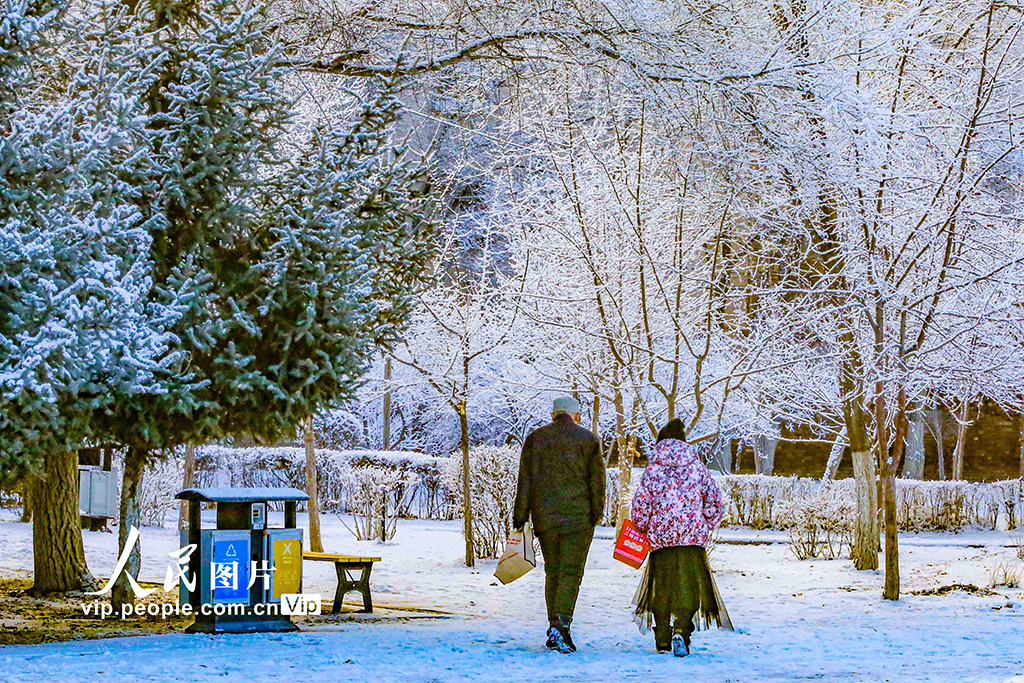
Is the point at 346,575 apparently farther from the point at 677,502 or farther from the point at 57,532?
the point at 677,502

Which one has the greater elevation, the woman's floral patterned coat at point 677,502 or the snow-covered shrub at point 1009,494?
the woman's floral patterned coat at point 677,502

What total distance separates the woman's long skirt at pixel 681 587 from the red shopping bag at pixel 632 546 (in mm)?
80

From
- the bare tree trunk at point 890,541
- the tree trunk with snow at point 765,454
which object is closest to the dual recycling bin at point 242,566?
the bare tree trunk at point 890,541

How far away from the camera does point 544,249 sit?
14969mm

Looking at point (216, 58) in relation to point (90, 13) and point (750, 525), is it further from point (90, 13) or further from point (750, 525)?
point (750, 525)

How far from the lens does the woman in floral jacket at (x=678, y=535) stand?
312 inches

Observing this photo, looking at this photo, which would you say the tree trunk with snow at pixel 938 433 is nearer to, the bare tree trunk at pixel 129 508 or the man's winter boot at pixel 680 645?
the man's winter boot at pixel 680 645

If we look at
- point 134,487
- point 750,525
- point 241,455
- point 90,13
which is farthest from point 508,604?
point 241,455

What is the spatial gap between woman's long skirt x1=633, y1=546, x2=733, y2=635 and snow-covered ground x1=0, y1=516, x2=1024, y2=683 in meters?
0.27

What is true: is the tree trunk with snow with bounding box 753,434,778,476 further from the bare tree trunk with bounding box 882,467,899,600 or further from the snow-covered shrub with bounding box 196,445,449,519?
the bare tree trunk with bounding box 882,467,899,600

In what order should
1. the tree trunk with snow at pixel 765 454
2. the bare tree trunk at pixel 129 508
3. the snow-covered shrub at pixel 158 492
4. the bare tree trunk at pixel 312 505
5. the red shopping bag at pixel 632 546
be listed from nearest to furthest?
the red shopping bag at pixel 632 546 < the bare tree trunk at pixel 129 508 < the bare tree trunk at pixel 312 505 < the snow-covered shrub at pixel 158 492 < the tree trunk with snow at pixel 765 454

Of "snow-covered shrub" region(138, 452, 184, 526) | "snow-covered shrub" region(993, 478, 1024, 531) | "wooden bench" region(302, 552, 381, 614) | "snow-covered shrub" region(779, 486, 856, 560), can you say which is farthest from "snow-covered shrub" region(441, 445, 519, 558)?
"snow-covered shrub" region(993, 478, 1024, 531)

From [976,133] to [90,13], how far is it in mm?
7463

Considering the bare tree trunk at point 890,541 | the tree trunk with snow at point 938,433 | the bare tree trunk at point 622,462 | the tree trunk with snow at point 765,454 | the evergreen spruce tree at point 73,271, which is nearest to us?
the evergreen spruce tree at point 73,271
